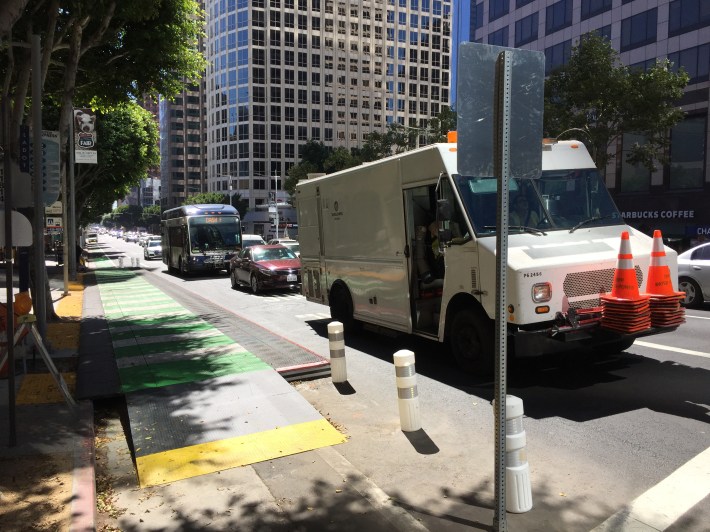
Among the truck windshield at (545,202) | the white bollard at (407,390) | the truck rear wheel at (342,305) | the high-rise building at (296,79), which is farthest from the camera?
the high-rise building at (296,79)

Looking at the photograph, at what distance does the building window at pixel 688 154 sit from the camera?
32.2m

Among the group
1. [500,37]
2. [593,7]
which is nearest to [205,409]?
[593,7]

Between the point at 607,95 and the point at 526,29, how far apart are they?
2446 cm

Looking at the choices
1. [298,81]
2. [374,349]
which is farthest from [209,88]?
[374,349]

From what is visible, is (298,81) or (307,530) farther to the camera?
(298,81)

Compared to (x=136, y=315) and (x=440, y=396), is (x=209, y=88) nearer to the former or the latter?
(x=136, y=315)

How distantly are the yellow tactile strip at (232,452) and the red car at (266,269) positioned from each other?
1145 centimetres

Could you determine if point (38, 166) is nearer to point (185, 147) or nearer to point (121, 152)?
point (121, 152)

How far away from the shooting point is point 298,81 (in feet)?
322

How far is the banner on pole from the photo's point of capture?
53.7 feet

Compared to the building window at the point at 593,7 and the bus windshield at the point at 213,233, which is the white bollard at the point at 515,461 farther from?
the building window at the point at 593,7

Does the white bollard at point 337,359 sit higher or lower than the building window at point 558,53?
lower

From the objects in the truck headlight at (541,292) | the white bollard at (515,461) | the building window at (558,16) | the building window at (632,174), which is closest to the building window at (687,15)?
the building window at (632,174)

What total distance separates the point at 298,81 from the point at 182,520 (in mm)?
100597
